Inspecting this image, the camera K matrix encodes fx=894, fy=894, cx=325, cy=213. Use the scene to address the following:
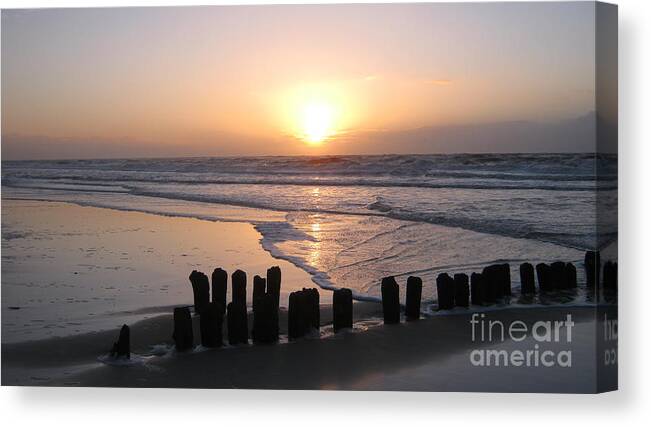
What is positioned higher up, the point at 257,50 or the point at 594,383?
the point at 257,50

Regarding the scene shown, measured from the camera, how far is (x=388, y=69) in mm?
8023

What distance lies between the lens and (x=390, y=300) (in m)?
8.02

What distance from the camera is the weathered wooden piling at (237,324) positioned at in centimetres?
779

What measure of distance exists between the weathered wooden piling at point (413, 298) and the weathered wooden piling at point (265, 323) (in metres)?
1.21

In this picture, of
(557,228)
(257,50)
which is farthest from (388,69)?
(557,228)

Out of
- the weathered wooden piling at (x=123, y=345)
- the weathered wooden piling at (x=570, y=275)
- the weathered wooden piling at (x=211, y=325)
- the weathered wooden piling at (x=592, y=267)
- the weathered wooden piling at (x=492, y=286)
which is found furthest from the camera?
the weathered wooden piling at (x=492, y=286)

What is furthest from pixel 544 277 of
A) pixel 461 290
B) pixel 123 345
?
pixel 123 345

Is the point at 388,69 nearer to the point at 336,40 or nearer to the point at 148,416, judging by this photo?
the point at 336,40

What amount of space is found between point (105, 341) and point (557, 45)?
4.64m

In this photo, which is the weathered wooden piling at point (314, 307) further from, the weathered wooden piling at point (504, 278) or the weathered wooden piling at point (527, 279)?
the weathered wooden piling at point (527, 279)

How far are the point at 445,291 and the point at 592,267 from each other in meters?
1.41

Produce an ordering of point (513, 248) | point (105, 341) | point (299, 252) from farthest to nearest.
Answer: point (299, 252)
point (513, 248)
point (105, 341)

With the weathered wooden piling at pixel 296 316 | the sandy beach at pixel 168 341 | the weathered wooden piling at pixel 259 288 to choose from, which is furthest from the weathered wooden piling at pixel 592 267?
the weathered wooden piling at pixel 259 288

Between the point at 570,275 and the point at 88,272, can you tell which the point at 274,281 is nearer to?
the point at 88,272
